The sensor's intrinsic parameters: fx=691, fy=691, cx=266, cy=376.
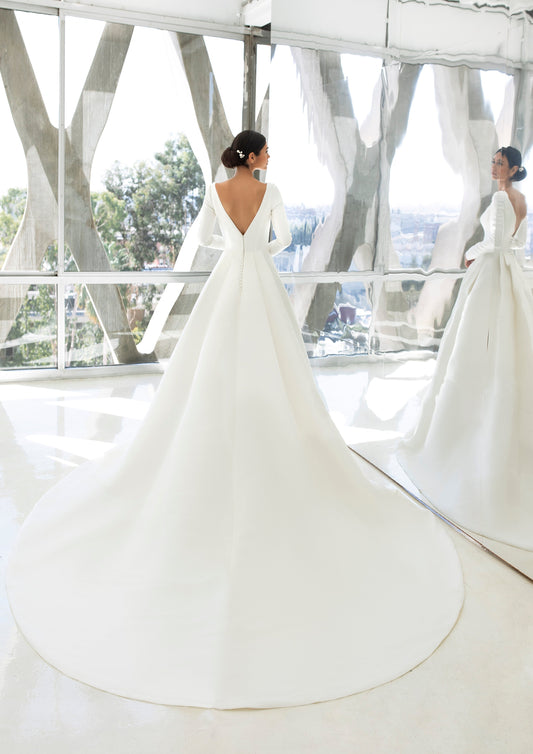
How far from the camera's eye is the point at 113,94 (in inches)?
232

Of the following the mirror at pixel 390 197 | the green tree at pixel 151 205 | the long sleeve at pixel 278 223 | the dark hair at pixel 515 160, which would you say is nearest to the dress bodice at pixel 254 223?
the long sleeve at pixel 278 223

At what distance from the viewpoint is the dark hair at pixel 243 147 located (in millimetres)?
2967

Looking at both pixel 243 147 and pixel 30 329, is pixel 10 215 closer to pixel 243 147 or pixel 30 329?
pixel 30 329

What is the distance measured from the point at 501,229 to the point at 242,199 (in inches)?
43.9

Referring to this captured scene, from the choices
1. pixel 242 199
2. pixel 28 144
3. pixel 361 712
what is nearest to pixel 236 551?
pixel 361 712

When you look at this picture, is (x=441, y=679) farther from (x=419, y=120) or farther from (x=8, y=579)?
(x=419, y=120)

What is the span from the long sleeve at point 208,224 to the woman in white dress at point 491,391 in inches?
45.1

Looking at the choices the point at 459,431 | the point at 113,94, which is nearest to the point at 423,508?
the point at 459,431

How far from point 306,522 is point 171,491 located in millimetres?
513

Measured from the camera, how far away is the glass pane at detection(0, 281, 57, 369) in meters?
5.93

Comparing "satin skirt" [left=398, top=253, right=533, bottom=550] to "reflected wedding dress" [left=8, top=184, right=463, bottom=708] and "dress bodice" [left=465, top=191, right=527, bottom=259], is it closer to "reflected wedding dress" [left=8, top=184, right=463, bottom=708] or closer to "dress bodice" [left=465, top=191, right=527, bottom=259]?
"dress bodice" [left=465, top=191, right=527, bottom=259]

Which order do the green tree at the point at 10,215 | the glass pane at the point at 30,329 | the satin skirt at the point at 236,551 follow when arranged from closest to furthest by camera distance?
the satin skirt at the point at 236,551 → the green tree at the point at 10,215 → the glass pane at the point at 30,329

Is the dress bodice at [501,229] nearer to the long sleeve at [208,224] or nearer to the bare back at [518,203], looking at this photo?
the bare back at [518,203]

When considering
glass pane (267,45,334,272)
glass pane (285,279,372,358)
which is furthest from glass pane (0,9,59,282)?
glass pane (285,279,372,358)
